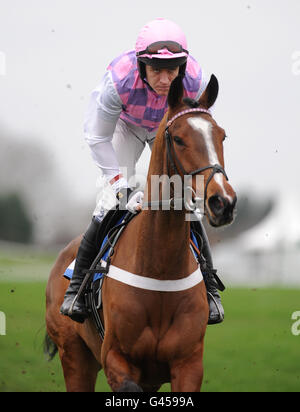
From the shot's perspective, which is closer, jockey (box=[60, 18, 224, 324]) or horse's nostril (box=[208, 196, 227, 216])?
horse's nostril (box=[208, 196, 227, 216])

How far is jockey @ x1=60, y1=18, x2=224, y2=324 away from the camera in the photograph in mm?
3490

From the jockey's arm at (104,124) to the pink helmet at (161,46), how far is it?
0.26 meters

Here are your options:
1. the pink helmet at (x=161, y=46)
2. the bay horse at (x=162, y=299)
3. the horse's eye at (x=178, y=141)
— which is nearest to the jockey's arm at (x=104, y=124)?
the pink helmet at (x=161, y=46)

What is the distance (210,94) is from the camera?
10.5 feet

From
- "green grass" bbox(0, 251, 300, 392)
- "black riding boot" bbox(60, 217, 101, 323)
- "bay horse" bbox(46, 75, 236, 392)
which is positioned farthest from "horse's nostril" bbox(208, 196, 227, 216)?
"green grass" bbox(0, 251, 300, 392)

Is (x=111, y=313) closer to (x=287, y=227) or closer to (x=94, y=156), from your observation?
(x=94, y=156)

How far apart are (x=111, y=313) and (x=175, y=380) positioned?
1.51ft

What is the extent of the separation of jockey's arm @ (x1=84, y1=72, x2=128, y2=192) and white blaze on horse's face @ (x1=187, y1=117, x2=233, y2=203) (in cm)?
93

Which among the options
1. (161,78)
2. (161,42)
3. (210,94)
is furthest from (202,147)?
(161,42)

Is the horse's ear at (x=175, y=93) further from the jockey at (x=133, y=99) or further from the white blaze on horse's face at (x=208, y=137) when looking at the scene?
the jockey at (x=133, y=99)

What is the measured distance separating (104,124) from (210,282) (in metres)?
1.10

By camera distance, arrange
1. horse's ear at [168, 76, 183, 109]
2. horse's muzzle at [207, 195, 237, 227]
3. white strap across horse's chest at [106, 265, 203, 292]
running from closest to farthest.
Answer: horse's muzzle at [207, 195, 237, 227] → horse's ear at [168, 76, 183, 109] → white strap across horse's chest at [106, 265, 203, 292]

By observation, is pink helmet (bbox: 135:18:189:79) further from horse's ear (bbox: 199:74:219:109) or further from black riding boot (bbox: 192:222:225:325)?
black riding boot (bbox: 192:222:225:325)

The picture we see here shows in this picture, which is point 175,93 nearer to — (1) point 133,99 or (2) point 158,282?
(1) point 133,99
